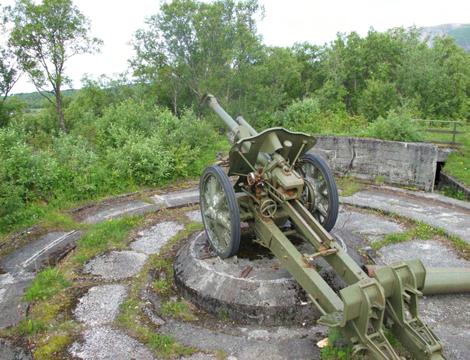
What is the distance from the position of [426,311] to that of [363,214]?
300 cm

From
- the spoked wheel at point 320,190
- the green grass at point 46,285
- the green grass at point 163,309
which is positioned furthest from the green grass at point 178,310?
the spoked wheel at point 320,190

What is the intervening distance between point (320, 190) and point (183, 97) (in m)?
18.0

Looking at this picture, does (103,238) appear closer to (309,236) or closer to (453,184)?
(309,236)

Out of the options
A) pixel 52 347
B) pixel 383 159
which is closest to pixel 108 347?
pixel 52 347

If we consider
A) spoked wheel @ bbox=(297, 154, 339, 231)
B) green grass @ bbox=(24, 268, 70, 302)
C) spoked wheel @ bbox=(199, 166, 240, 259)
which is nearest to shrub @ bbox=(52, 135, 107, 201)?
green grass @ bbox=(24, 268, 70, 302)

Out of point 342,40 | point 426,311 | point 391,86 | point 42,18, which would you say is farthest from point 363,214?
point 342,40

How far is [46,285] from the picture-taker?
4.94m

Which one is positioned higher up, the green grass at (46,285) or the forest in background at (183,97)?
the forest in background at (183,97)

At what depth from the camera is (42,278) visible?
502 cm

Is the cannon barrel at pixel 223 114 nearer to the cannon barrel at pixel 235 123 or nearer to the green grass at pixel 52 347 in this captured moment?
the cannon barrel at pixel 235 123

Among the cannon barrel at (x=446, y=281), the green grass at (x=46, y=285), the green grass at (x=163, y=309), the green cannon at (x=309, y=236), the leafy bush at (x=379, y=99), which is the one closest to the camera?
the green cannon at (x=309, y=236)

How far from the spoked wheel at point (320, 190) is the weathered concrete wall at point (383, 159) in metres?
4.49

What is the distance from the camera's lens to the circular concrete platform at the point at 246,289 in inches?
167

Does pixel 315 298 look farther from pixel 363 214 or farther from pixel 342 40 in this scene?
pixel 342 40
